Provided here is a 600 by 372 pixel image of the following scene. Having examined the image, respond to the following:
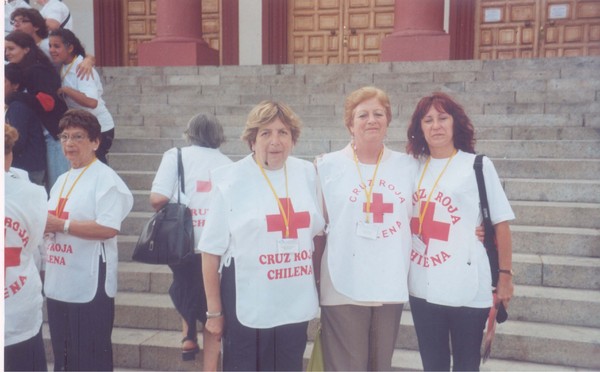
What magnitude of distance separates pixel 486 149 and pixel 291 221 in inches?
142

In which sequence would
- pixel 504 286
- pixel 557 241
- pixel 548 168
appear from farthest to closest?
pixel 548 168, pixel 557 241, pixel 504 286

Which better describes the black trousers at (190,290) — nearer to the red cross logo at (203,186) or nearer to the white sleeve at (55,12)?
the red cross logo at (203,186)

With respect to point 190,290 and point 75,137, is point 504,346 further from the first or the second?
point 75,137

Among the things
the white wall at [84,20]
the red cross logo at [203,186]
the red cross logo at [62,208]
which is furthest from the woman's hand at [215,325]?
the white wall at [84,20]

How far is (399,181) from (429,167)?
164 mm

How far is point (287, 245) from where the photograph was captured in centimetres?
245

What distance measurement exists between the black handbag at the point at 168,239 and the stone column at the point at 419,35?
6.33 metres

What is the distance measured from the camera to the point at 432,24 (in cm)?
876

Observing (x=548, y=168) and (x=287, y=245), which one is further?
(x=548, y=168)

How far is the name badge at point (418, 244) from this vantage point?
256cm

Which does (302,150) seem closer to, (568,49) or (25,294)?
(25,294)

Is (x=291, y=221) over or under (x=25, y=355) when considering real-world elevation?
over

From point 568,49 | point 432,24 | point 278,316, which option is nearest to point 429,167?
point 278,316

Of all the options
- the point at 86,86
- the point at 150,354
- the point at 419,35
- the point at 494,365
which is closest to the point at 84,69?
the point at 86,86
